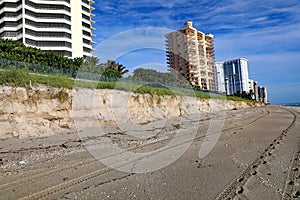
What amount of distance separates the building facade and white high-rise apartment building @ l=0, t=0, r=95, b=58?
276 feet

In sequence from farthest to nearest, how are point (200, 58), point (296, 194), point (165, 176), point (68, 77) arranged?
point (200, 58) < point (68, 77) < point (165, 176) < point (296, 194)

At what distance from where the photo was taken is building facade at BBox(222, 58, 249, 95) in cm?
11950

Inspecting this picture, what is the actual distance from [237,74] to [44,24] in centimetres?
10282

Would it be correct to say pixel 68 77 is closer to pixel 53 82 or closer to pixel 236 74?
pixel 53 82

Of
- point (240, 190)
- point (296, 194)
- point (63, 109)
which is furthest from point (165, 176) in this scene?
point (63, 109)

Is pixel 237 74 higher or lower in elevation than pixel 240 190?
higher

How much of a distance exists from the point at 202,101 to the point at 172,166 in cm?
2954

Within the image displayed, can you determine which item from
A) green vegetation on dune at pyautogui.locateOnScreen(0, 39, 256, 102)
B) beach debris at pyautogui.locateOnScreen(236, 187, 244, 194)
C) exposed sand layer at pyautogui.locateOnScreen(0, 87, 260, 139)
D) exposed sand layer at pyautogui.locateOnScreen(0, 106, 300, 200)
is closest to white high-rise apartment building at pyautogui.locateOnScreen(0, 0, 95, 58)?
green vegetation on dune at pyautogui.locateOnScreen(0, 39, 256, 102)

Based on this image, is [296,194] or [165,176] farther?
[165,176]

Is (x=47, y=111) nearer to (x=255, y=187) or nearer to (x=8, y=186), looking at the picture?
(x=8, y=186)

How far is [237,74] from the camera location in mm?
126125

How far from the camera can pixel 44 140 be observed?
446 inches

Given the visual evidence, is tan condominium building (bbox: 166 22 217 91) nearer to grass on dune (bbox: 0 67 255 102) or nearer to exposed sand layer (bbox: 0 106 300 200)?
grass on dune (bbox: 0 67 255 102)

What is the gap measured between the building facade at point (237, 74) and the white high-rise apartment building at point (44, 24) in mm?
84196
